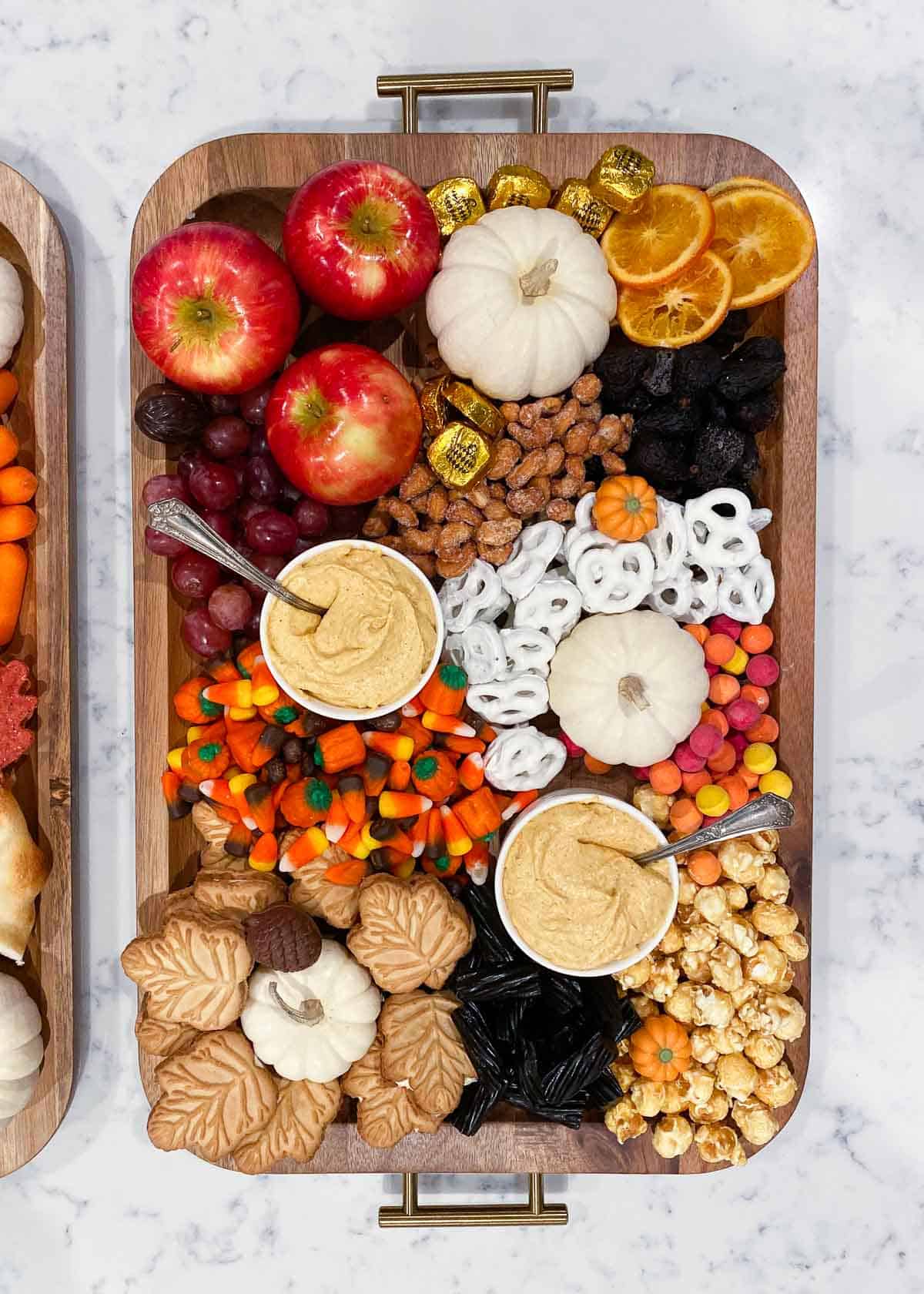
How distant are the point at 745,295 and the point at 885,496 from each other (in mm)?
441

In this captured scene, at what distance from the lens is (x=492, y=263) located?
1.33 m

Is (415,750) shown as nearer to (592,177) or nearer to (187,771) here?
(187,771)

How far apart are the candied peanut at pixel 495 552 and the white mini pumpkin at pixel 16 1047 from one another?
3.16 ft

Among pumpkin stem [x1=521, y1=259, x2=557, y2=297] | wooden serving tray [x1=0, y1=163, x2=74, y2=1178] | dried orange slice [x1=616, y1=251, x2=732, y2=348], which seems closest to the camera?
pumpkin stem [x1=521, y1=259, x2=557, y2=297]

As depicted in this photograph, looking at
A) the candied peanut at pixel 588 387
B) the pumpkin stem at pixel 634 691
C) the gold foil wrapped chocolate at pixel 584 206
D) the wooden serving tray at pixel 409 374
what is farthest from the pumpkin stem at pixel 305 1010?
the gold foil wrapped chocolate at pixel 584 206

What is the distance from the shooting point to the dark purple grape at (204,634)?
1408mm

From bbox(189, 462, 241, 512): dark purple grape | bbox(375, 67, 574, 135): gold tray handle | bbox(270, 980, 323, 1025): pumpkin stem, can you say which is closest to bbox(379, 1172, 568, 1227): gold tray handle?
bbox(270, 980, 323, 1025): pumpkin stem

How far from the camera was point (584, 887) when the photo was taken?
133cm

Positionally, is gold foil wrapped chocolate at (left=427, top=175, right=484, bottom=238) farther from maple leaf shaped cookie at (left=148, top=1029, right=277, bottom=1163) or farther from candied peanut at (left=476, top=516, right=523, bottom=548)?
maple leaf shaped cookie at (left=148, top=1029, right=277, bottom=1163)

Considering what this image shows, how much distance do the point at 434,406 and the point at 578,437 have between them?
211 mm

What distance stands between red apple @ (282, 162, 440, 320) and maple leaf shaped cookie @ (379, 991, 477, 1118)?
992 millimetres

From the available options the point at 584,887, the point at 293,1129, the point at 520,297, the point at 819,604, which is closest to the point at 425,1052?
the point at 293,1129

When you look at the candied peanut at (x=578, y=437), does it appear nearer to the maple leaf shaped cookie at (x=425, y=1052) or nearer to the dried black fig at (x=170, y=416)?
the dried black fig at (x=170, y=416)

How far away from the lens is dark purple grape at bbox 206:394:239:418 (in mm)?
1405
